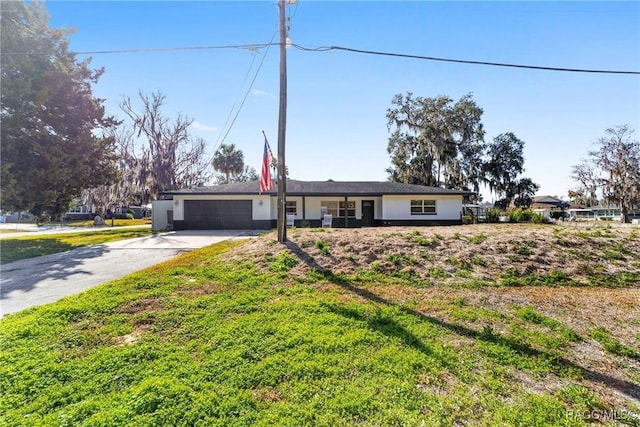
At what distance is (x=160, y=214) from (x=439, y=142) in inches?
980

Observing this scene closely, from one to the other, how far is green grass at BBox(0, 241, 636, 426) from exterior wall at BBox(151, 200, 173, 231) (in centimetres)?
1697

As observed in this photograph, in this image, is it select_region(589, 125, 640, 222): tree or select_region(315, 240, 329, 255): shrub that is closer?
Result: select_region(315, 240, 329, 255): shrub

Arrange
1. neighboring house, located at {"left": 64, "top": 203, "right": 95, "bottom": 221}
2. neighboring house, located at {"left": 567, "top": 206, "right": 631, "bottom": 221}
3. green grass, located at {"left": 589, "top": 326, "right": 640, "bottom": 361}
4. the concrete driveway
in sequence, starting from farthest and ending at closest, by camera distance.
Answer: neighboring house, located at {"left": 567, "top": 206, "right": 631, "bottom": 221} < neighboring house, located at {"left": 64, "top": 203, "right": 95, "bottom": 221} < the concrete driveway < green grass, located at {"left": 589, "top": 326, "right": 640, "bottom": 361}

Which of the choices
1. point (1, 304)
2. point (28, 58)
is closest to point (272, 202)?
point (28, 58)

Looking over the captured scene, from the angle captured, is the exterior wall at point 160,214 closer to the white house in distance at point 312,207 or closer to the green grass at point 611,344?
the white house in distance at point 312,207

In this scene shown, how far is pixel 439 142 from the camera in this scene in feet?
92.9

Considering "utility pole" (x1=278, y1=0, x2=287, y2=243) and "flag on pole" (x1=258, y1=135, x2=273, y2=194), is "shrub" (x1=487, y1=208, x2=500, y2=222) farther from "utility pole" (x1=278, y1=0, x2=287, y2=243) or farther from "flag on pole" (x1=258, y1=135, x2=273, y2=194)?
"flag on pole" (x1=258, y1=135, x2=273, y2=194)

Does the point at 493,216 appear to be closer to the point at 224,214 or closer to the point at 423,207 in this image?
the point at 423,207

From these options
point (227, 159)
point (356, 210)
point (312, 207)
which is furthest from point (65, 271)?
point (227, 159)

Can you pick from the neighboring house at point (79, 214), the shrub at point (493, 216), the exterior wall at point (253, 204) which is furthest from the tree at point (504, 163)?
the neighboring house at point (79, 214)

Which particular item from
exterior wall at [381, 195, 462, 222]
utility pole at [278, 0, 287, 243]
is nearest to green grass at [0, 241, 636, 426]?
utility pole at [278, 0, 287, 243]

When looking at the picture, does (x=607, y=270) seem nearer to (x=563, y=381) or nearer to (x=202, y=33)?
(x=563, y=381)

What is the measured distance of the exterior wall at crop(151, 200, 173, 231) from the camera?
2060cm

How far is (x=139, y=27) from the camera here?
8.46m
